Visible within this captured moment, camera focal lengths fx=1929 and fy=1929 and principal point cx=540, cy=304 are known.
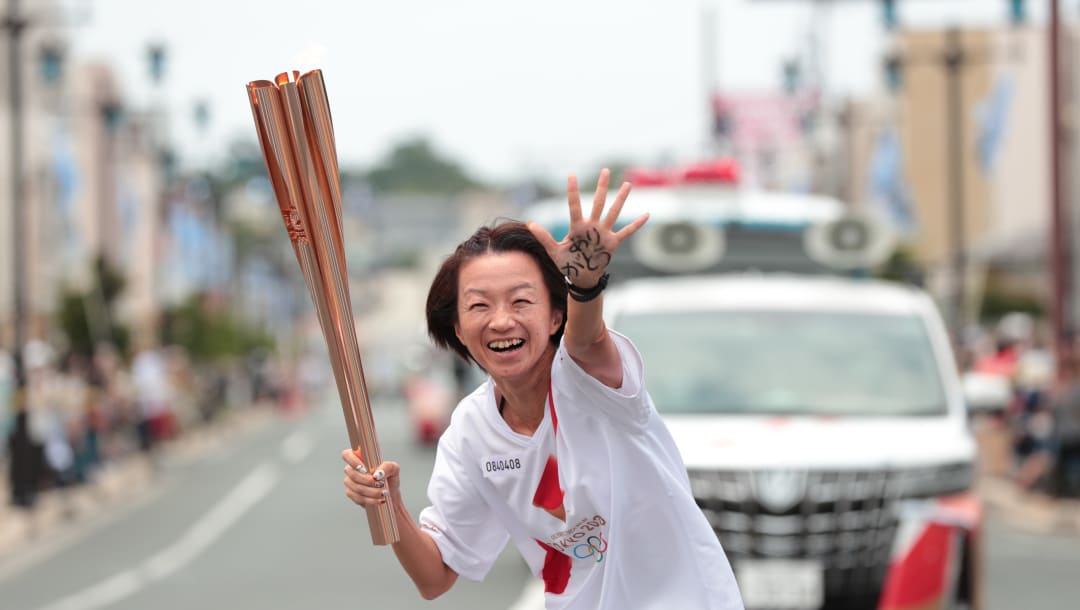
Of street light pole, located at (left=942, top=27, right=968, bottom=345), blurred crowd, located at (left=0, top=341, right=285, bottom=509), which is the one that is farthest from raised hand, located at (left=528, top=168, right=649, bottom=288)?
street light pole, located at (left=942, top=27, right=968, bottom=345)

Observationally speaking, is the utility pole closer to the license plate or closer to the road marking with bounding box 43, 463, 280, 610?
the road marking with bounding box 43, 463, 280, 610

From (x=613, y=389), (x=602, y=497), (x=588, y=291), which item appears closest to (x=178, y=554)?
(x=602, y=497)

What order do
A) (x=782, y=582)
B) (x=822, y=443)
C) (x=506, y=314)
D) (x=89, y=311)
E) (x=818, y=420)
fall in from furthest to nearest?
(x=89, y=311), (x=818, y=420), (x=822, y=443), (x=782, y=582), (x=506, y=314)

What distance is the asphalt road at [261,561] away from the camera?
11922 millimetres

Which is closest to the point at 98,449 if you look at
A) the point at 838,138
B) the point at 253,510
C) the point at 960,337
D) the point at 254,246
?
the point at 253,510

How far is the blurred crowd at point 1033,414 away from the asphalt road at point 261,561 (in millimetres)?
768

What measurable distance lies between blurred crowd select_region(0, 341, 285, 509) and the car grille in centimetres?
1159

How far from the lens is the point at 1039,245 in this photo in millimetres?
30453

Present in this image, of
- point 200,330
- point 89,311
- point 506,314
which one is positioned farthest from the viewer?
point 200,330

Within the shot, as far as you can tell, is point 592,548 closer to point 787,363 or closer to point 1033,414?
point 787,363

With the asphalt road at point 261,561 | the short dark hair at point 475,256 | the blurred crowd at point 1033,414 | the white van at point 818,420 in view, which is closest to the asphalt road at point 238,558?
the asphalt road at point 261,561

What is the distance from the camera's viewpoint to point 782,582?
8.08 meters

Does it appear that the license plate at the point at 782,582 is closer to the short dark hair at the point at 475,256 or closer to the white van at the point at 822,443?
the white van at the point at 822,443

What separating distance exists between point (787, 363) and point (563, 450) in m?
5.48
